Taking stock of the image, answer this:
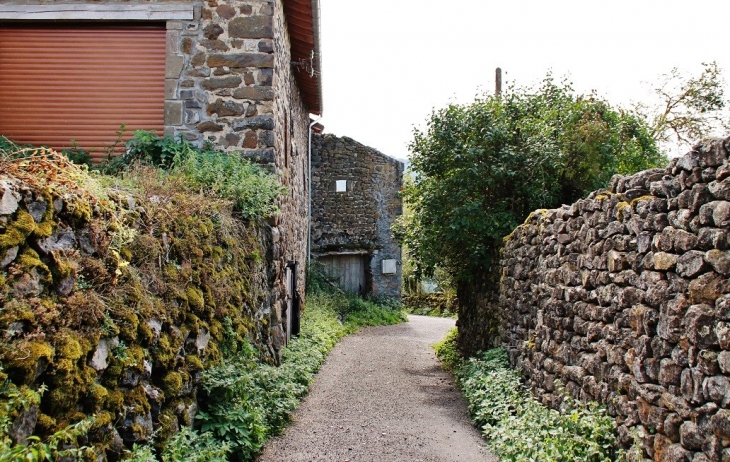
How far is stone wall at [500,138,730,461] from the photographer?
302 cm

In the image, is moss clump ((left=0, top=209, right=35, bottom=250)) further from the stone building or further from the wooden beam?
the stone building

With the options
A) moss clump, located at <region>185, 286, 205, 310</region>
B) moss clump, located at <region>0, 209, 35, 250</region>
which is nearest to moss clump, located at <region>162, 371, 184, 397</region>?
moss clump, located at <region>185, 286, 205, 310</region>

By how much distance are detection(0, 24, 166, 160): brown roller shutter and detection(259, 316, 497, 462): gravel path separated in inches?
159

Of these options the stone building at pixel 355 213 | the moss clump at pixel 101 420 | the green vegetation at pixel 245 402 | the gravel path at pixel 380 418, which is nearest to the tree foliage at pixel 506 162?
the gravel path at pixel 380 418

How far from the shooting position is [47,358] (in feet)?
8.03

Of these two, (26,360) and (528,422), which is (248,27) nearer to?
(528,422)

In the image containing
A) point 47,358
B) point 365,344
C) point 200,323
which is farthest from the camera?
point 365,344

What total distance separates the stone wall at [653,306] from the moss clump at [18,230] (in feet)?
10.9

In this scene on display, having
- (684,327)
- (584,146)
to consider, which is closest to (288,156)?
(584,146)

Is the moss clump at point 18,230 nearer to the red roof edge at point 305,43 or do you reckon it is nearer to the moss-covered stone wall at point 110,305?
the moss-covered stone wall at point 110,305

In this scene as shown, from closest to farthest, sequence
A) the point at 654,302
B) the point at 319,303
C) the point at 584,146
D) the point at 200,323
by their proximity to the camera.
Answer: the point at 654,302, the point at 200,323, the point at 584,146, the point at 319,303

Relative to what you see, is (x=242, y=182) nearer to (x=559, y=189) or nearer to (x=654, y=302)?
(x=654, y=302)

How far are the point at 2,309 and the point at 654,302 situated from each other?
137 inches

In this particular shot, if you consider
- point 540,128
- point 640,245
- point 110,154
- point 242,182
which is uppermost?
point 540,128
